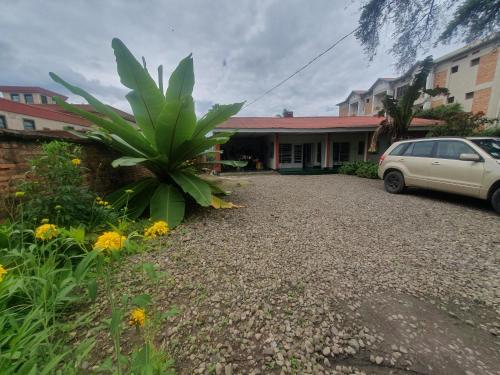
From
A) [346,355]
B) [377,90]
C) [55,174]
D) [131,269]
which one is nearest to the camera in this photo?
[346,355]

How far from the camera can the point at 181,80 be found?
2906 mm

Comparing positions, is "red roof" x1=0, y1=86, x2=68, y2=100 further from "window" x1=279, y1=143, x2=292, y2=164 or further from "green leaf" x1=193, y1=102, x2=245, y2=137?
"green leaf" x1=193, y1=102, x2=245, y2=137

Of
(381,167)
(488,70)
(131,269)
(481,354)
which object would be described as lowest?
(481,354)

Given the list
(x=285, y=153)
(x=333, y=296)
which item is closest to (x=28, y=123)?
(x=285, y=153)

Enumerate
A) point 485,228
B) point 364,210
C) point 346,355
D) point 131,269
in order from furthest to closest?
point 364,210 < point 485,228 < point 131,269 < point 346,355

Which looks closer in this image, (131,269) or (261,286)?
(261,286)

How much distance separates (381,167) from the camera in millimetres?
5523

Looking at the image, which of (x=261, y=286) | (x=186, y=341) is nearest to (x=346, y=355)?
(x=261, y=286)

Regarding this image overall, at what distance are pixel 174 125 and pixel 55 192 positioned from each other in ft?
4.79

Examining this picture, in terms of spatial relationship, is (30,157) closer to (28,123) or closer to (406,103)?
(406,103)

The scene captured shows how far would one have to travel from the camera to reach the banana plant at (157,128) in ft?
8.59

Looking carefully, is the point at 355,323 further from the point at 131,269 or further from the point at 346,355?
the point at 131,269

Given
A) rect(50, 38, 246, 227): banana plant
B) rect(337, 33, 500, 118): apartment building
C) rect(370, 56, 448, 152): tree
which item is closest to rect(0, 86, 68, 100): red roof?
rect(50, 38, 246, 227): banana plant

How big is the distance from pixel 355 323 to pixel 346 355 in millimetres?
263
